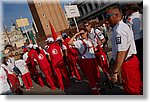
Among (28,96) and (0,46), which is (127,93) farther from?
(0,46)

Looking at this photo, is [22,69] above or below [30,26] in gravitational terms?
below

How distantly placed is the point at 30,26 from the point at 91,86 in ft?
3.09

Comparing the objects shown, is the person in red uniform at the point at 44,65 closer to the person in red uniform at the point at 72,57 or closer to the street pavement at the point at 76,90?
the street pavement at the point at 76,90

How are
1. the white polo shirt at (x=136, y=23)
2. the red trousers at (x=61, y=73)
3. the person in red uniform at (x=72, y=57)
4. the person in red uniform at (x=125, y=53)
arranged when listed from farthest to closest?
the red trousers at (x=61, y=73) → the person in red uniform at (x=72, y=57) → the white polo shirt at (x=136, y=23) → the person in red uniform at (x=125, y=53)

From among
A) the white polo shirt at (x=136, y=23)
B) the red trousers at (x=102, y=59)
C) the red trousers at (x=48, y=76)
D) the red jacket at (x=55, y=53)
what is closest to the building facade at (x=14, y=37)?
the red jacket at (x=55, y=53)

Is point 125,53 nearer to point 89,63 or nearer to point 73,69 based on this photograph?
point 89,63

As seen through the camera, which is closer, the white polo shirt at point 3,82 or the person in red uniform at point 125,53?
the person in red uniform at point 125,53

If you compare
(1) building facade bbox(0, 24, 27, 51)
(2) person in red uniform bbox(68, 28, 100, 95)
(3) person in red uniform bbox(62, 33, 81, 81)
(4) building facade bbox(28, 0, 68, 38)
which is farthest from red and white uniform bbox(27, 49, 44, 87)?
(2) person in red uniform bbox(68, 28, 100, 95)

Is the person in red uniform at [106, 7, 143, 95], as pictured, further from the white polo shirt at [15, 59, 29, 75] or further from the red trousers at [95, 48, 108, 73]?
the white polo shirt at [15, 59, 29, 75]

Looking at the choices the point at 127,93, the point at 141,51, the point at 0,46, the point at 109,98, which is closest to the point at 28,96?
the point at 0,46

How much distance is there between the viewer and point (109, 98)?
10.1 ft

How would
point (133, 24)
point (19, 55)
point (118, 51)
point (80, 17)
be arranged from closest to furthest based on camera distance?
point (118, 51) < point (133, 24) < point (80, 17) < point (19, 55)

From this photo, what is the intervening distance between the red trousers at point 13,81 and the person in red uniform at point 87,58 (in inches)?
32.0

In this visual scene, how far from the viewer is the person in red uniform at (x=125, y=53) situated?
2.57 metres
